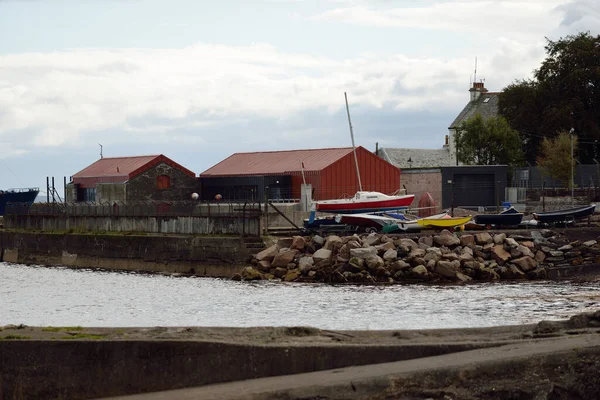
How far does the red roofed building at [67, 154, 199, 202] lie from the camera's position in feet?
204

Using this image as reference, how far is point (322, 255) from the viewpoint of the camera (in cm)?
3947

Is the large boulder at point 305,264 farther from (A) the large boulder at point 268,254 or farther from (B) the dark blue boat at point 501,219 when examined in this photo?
(B) the dark blue boat at point 501,219

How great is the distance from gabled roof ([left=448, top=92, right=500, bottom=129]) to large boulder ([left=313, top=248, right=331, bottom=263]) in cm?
4863

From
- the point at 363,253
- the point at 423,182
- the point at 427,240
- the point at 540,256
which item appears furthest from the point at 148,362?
the point at 423,182

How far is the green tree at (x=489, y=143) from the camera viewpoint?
243 feet

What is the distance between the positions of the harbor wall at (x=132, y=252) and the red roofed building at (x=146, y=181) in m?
5.67

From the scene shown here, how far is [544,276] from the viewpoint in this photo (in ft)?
126

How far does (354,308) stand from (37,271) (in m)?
28.5

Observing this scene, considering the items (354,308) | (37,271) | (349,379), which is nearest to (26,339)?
(349,379)

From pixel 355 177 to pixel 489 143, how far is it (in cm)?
1821

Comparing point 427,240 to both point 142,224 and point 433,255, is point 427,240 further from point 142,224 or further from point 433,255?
point 142,224

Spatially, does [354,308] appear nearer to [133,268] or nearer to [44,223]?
[133,268]

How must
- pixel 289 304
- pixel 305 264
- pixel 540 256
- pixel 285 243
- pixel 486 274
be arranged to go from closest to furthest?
pixel 289 304 → pixel 486 274 → pixel 305 264 → pixel 540 256 → pixel 285 243

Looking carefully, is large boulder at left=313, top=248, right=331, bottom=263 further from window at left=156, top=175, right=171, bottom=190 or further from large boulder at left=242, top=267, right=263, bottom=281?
window at left=156, top=175, right=171, bottom=190
